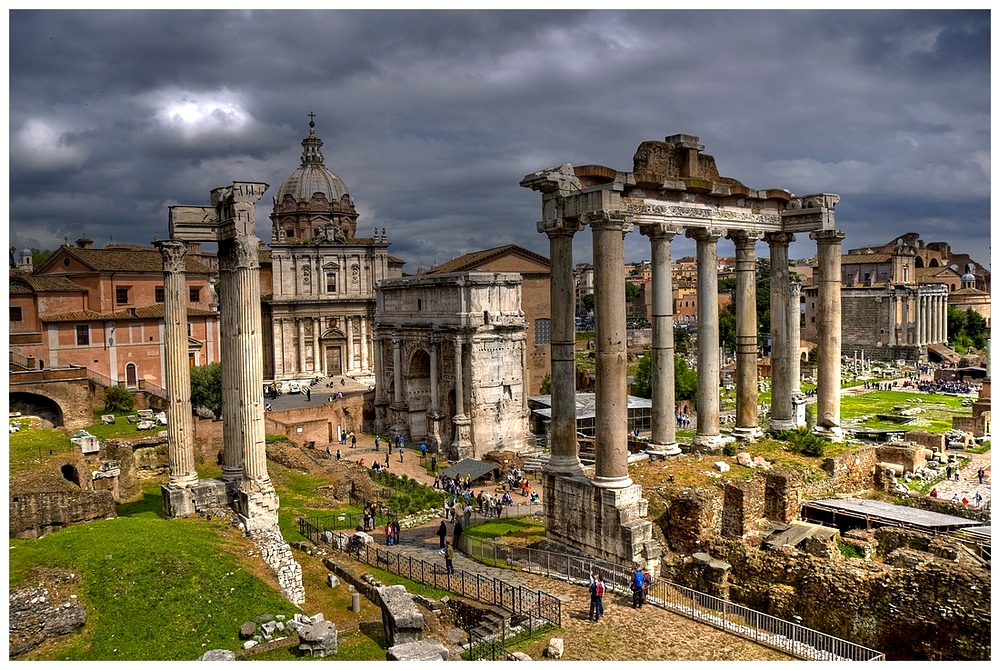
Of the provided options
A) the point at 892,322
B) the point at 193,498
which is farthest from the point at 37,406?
the point at 892,322

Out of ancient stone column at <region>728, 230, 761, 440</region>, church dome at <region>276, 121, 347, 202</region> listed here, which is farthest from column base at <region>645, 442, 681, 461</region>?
church dome at <region>276, 121, 347, 202</region>

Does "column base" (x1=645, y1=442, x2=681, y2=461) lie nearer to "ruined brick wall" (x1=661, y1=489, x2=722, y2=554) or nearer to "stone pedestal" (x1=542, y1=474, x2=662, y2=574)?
"ruined brick wall" (x1=661, y1=489, x2=722, y2=554)

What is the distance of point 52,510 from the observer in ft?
53.5

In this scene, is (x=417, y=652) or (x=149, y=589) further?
(x=149, y=589)

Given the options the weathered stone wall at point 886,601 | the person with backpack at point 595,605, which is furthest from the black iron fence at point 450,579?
the weathered stone wall at point 886,601

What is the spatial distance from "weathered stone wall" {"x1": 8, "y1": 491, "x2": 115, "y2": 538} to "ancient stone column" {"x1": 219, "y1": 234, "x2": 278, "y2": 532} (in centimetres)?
304

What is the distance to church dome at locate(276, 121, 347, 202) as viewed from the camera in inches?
2340

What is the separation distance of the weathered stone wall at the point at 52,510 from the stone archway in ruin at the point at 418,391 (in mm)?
24225

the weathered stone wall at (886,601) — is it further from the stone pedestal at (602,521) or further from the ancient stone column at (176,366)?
the ancient stone column at (176,366)

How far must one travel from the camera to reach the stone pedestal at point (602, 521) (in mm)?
14203

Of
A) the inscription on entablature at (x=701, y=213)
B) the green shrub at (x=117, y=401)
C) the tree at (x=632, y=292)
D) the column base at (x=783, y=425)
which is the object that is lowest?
the green shrub at (x=117, y=401)

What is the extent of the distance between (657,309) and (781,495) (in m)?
4.63

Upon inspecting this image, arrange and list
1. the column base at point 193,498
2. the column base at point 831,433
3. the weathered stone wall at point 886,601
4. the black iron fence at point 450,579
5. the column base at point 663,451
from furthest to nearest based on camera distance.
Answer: the column base at point 831,433, the column base at point 663,451, the column base at point 193,498, the black iron fence at point 450,579, the weathered stone wall at point 886,601

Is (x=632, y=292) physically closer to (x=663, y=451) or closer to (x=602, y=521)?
(x=663, y=451)
